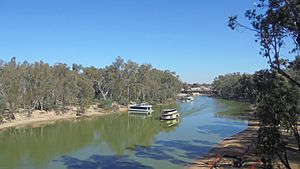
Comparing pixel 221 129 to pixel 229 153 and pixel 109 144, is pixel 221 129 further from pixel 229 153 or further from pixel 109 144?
pixel 229 153

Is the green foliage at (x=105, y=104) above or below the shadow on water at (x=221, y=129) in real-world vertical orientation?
above

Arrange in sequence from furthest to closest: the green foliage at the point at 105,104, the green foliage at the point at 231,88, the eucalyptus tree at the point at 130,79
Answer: the green foliage at the point at 231,88 < the eucalyptus tree at the point at 130,79 < the green foliage at the point at 105,104

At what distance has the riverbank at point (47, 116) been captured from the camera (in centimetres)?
5380

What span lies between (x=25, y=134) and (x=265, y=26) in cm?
3812

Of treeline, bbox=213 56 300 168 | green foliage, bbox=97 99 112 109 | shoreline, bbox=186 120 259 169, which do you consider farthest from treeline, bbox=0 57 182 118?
treeline, bbox=213 56 300 168

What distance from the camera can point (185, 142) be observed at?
38281mm

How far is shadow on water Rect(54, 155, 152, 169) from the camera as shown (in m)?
27.1

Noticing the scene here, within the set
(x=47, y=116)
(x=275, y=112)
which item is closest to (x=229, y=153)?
(x=275, y=112)

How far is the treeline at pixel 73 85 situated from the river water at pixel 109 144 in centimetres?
801

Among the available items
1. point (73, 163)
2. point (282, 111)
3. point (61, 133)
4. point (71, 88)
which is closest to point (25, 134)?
point (61, 133)

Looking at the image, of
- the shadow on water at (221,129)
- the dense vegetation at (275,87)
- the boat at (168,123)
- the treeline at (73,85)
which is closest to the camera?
the dense vegetation at (275,87)

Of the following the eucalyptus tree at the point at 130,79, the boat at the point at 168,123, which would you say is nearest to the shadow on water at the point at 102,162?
the boat at the point at 168,123

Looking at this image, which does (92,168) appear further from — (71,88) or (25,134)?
(71,88)

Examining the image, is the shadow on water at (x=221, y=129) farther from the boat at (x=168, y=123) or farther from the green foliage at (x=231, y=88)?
the green foliage at (x=231, y=88)
